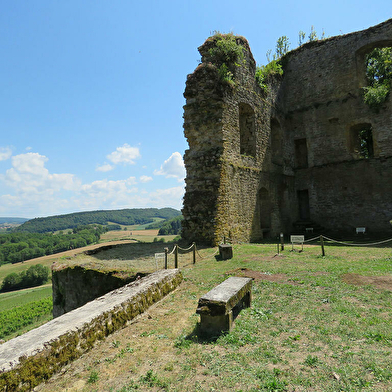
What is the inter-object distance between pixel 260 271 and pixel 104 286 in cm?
492

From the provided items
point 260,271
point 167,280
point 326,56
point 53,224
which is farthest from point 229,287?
point 53,224

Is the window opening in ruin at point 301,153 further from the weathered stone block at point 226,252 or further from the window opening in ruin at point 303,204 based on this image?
the weathered stone block at point 226,252

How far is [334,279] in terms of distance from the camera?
20.9 ft

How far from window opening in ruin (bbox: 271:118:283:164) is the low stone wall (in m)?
15.6

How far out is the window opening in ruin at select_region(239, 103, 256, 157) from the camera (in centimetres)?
1591

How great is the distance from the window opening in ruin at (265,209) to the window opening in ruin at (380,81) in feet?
29.4

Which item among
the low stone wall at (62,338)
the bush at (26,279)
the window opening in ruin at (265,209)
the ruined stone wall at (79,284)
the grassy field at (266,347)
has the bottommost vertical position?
the bush at (26,279)

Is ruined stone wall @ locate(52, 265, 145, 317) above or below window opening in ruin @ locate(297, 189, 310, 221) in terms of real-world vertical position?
below

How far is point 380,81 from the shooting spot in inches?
698

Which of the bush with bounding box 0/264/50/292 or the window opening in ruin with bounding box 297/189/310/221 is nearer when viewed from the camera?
the window opening in ruin with bounding box 297/189/310/221

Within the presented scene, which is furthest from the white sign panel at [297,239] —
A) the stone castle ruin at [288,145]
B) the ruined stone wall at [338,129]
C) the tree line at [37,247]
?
the tree line at [37,247]

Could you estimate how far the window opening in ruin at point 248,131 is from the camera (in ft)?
52.2

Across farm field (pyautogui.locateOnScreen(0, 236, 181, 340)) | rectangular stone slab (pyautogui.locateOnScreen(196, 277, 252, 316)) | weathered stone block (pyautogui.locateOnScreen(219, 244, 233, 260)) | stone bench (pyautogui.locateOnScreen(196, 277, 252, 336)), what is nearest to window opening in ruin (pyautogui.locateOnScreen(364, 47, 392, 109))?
weathered stone block (pyautogui.locateOnScreen(219, 244, 233, 260))

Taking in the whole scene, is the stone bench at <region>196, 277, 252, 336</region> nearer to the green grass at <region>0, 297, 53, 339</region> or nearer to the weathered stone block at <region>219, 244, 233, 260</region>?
the weathered stone block at <region>219, 244, 233, 260</region>
